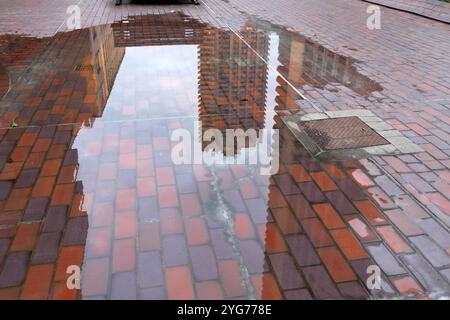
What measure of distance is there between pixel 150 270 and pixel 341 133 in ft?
8.03

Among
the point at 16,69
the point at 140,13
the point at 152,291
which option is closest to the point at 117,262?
the point at 152,291

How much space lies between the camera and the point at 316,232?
274cm

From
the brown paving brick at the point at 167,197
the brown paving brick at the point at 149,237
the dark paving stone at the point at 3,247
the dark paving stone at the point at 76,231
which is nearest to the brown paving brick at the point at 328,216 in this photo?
the brown paving brick at the point at 167,197

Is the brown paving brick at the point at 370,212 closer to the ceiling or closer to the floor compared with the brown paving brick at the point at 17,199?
closer to the floor

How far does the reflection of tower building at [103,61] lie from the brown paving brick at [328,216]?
8.65 feet

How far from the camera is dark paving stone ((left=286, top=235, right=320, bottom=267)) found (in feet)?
8.19

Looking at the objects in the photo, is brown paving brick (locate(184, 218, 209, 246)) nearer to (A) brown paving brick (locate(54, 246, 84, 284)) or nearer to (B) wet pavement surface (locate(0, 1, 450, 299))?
(B) wet pavement surface (locate(0, 1, 450, 299))

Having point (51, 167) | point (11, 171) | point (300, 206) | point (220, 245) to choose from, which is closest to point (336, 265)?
point (300, 206)

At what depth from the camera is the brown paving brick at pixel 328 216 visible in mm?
2805

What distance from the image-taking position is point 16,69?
5887 millimetres

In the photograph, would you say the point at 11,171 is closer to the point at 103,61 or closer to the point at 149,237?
the point at 149,237

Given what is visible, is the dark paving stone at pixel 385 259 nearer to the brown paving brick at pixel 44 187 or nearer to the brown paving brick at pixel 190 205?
the brown paving brick at pixel 190 205
